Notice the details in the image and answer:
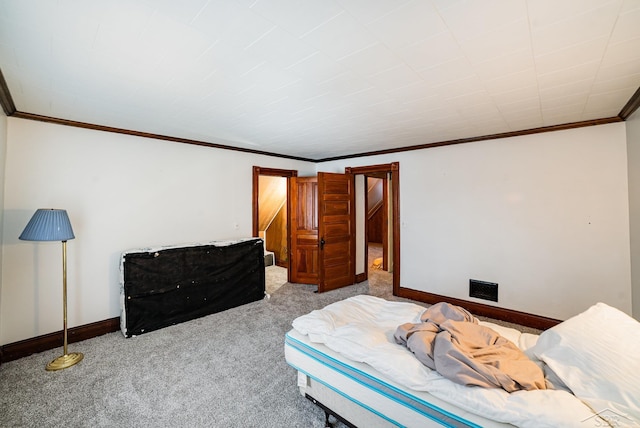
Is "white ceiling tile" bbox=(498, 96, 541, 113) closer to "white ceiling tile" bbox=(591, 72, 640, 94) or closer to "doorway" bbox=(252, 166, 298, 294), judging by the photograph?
"white ceiling tile" bbox=(591, 72, 640, 94)

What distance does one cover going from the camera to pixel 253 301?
4.26 metres

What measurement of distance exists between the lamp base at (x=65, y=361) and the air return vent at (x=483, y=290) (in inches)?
186

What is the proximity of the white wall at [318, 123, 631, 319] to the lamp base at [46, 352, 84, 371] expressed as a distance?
4263 millimetres

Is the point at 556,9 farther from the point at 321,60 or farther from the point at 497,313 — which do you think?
the point at 497,313

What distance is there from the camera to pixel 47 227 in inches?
96.8

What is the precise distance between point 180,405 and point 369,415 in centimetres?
144

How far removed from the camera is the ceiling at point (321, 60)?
1.33m

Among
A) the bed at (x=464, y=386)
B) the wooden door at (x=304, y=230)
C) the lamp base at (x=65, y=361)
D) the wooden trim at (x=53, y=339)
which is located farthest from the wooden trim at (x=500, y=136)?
the lamp base at (x=65, y=361)

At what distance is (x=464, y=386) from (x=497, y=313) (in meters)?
2.86

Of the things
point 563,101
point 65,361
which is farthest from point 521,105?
point 65,361

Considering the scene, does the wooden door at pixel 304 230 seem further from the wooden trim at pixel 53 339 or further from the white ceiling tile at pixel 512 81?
the white ceiling tile at pixel 512 81

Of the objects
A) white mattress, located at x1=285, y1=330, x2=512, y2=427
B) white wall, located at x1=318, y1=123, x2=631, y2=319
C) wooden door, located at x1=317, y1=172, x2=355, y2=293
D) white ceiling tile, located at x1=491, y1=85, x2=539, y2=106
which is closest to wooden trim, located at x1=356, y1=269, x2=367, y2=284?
wooden door, located at x1=317, y1=172, x2=355, y2=293

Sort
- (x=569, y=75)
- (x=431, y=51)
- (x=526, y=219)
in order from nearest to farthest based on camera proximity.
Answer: (x=431, y=51) < (x=569, y=75) < (x=526, y=219)

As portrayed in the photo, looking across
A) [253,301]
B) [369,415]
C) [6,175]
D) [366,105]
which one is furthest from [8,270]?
[366,105]
